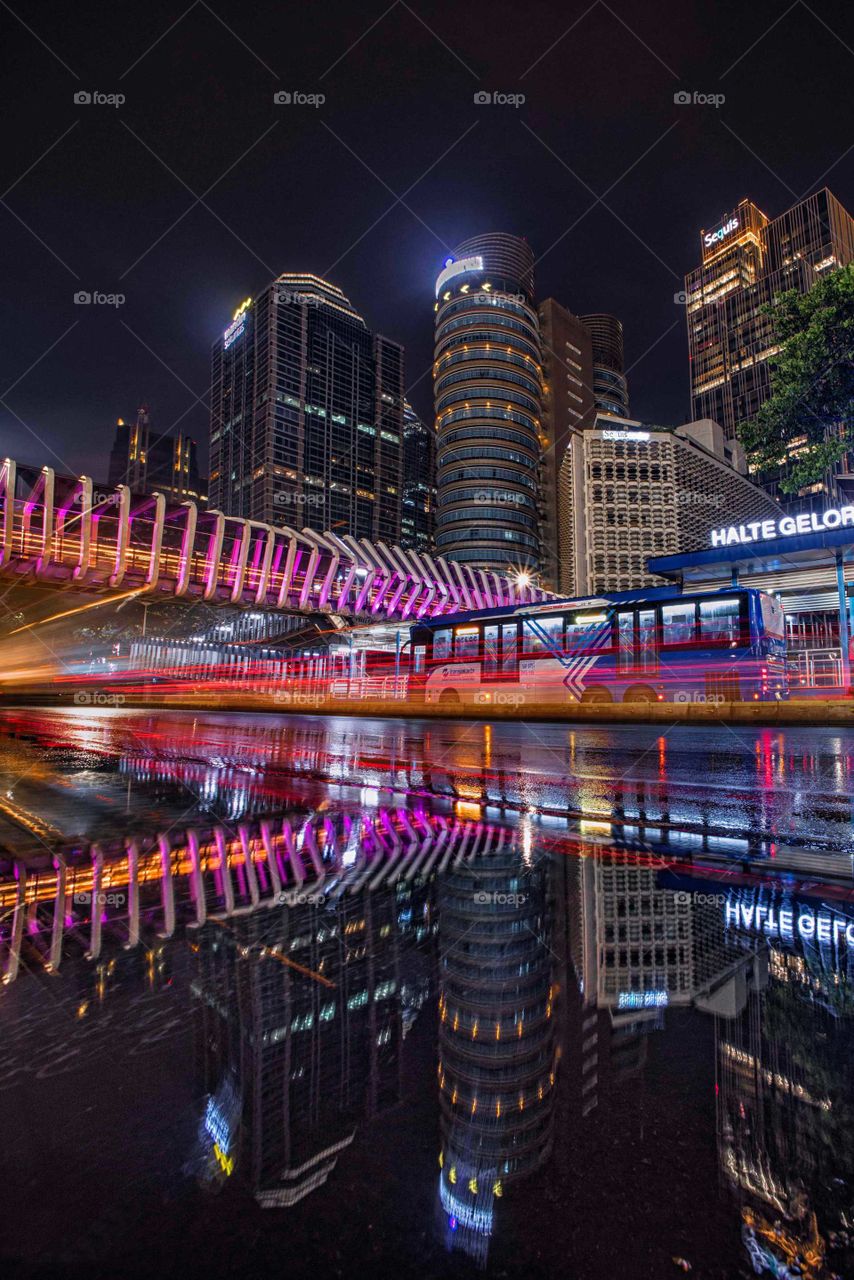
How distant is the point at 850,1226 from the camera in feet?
2.99

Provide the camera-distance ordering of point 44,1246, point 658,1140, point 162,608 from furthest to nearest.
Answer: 1. point 162,608
2. point 658,1140
3. point 44,1246

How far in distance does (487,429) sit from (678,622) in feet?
358

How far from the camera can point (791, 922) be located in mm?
2217

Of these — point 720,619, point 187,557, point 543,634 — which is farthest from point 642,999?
point 187,557

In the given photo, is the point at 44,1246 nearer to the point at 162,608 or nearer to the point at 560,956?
the point at 560,956

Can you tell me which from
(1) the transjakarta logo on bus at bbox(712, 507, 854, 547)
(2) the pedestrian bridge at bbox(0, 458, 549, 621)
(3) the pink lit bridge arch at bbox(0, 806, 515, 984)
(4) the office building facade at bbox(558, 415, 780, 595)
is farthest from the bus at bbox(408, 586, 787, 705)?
(4) the office building facade at bbox(558, 415, 780, 595)

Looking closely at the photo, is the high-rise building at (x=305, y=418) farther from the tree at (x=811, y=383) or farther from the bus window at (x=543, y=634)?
the tree at (x=811, y=383)

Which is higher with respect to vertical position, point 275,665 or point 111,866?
point 275,665

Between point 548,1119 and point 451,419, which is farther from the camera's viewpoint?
point 451,419

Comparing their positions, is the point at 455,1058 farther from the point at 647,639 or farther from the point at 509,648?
the point at 509,648

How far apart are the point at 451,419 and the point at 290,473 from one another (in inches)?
2100

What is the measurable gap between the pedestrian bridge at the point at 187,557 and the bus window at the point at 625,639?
71.0 ft

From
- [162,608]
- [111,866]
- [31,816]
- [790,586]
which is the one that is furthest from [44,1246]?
[162,608]

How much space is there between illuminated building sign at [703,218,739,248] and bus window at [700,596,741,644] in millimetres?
200665
